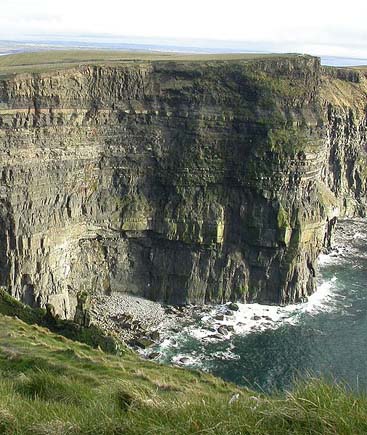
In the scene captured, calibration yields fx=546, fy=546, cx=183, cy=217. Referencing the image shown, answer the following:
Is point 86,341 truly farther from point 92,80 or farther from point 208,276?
point 92,80

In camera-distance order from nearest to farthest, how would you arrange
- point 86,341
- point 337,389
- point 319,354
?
point 337,389, point 86,341, point 319,354

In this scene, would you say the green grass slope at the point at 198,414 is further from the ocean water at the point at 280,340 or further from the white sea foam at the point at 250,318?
the white sea foam at the point at 250,318

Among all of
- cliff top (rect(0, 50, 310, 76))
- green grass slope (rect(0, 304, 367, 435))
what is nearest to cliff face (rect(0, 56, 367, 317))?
cliff top (rect(0, 50, 310, 76))

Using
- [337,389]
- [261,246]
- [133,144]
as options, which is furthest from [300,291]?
[337,389]

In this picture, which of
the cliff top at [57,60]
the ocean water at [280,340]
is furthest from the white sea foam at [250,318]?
the cliff top at [57,60]

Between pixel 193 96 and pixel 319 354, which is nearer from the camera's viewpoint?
pixel 319 354

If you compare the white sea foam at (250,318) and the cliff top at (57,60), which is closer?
the white sea foam at (250,318)

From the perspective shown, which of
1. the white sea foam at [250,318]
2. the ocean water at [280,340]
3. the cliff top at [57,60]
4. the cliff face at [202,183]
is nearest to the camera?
the ocean water at [280,340]

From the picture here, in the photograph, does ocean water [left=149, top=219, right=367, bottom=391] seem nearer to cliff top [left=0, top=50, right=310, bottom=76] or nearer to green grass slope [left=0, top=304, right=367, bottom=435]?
cliff top [left=0, top=50, right=310, bottom=76]
